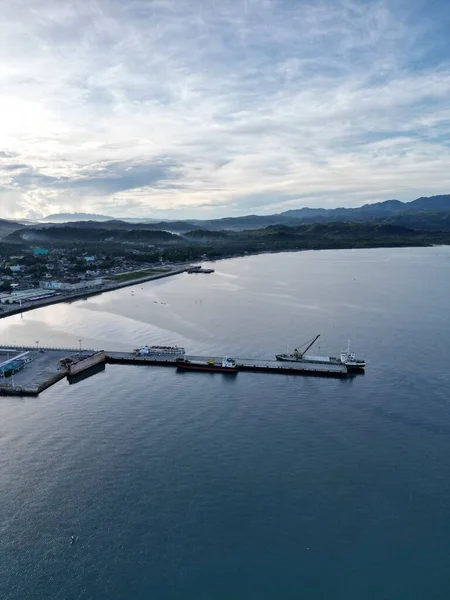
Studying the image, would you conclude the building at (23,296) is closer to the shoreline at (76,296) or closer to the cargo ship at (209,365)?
the shoreline at (76,296)

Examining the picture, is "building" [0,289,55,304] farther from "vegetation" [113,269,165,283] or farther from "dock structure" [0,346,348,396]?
"dock structure" [0,346,348,396]

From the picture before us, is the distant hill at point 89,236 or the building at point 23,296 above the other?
the distant hill at point 89,236

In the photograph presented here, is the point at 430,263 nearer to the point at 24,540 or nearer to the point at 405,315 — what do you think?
the point at 405,315

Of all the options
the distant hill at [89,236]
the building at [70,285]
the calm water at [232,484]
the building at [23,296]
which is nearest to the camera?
the calm water at [232,484]

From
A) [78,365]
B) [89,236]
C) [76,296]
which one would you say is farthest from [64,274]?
[89,236]

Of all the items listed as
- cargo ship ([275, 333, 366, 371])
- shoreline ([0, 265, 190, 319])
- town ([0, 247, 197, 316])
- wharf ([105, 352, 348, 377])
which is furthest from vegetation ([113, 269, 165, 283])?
cargo ship ([275, 333, 366, 371])

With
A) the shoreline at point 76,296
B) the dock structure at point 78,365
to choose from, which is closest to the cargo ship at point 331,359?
the dock structure at point 78,365
